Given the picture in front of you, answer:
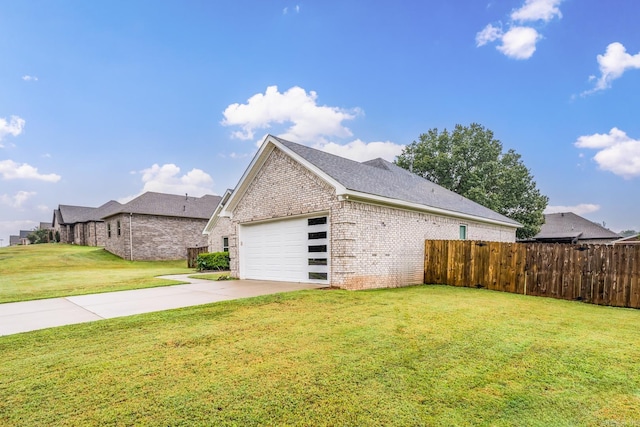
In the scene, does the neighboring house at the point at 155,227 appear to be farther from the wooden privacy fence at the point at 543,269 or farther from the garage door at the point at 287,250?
the wooden privacy fence at the point at 543,269

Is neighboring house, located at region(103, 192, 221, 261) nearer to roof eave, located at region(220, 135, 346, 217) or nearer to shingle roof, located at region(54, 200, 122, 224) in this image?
shingle roof, located at region(54, 200, 122, 224)

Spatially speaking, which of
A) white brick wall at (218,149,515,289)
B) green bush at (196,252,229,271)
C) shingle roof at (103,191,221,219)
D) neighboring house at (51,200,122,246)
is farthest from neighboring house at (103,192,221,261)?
white brick wall at (218,149,515,289)

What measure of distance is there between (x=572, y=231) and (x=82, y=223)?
2101 inches

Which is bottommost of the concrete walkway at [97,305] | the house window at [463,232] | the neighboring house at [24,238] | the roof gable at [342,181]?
the neighboring house at [24,238]

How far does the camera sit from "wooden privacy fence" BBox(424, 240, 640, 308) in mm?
8133

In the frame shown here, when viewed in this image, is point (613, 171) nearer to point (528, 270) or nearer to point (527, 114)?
point (527, 114)

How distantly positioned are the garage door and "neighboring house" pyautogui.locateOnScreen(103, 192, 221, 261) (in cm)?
1687

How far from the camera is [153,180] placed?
98.2 ft

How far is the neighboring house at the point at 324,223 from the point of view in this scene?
9.05 metres

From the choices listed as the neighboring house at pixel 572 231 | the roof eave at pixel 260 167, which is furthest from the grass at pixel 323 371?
the neighboring house at pixel 572 231

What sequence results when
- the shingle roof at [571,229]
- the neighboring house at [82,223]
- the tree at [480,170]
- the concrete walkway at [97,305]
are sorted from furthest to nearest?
the neighboring house at [82,223] → the shingle roof at [571,229] → the tree at [480,170] → the concrete walkway at [97,305]

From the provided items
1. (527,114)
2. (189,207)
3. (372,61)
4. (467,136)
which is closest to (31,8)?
(372,61)

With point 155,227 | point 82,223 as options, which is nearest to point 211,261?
point 155,227

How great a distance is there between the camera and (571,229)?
32625 mm
